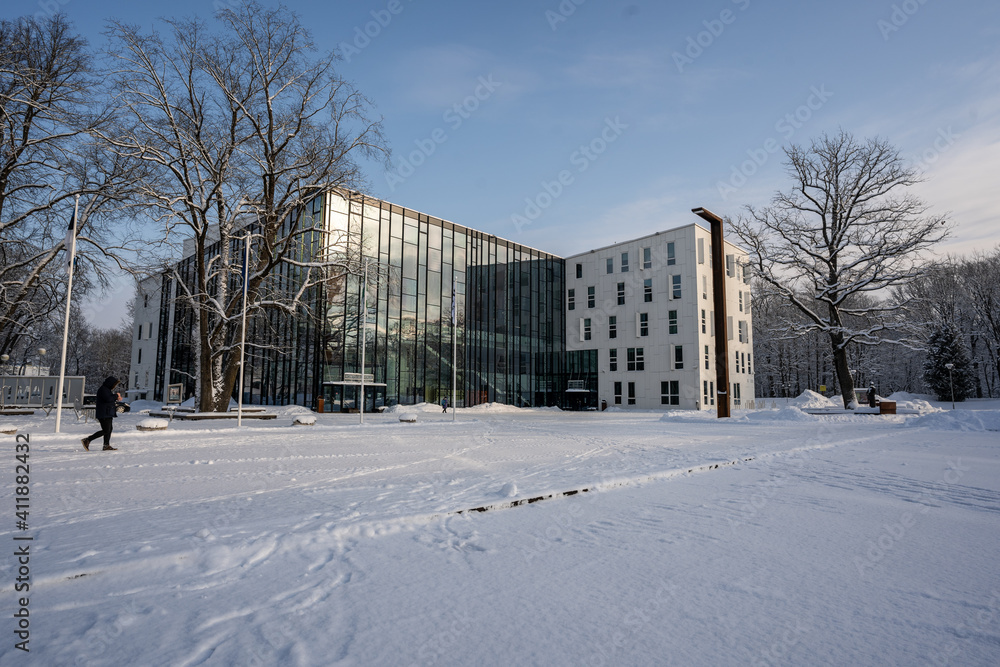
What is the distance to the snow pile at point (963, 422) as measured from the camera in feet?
67.9

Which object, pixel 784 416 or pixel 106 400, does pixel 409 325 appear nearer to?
pixel 784 416

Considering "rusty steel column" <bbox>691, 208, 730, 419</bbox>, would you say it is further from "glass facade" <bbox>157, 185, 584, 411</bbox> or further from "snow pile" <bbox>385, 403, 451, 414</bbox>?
"snow pile" <bbox>385, 403, 451, 414</bbox>

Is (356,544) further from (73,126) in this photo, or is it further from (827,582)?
(73,126)

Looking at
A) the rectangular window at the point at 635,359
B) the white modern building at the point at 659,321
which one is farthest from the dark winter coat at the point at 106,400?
the rectangular window at the point at 635,359

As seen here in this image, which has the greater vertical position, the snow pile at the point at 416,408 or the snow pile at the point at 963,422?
the snow pile at the point at 963,422

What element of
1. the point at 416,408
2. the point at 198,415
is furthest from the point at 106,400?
the point at 416,408

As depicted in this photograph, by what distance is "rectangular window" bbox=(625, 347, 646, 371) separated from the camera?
52219 mm

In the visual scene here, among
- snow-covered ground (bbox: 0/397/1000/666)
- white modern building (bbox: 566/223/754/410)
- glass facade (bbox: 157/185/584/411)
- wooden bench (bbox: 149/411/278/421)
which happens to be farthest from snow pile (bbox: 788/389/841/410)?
wooden bench (bbox: 149/411/278/421)

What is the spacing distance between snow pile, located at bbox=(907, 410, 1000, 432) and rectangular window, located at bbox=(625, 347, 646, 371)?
1139 inches

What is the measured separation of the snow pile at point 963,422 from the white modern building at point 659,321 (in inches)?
964

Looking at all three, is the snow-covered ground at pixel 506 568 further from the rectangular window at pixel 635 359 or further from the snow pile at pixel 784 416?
the rectangular window at pixel 635 359

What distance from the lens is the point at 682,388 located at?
160ft

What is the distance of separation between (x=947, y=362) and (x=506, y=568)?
68.6 meters

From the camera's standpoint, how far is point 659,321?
51.6 metres
